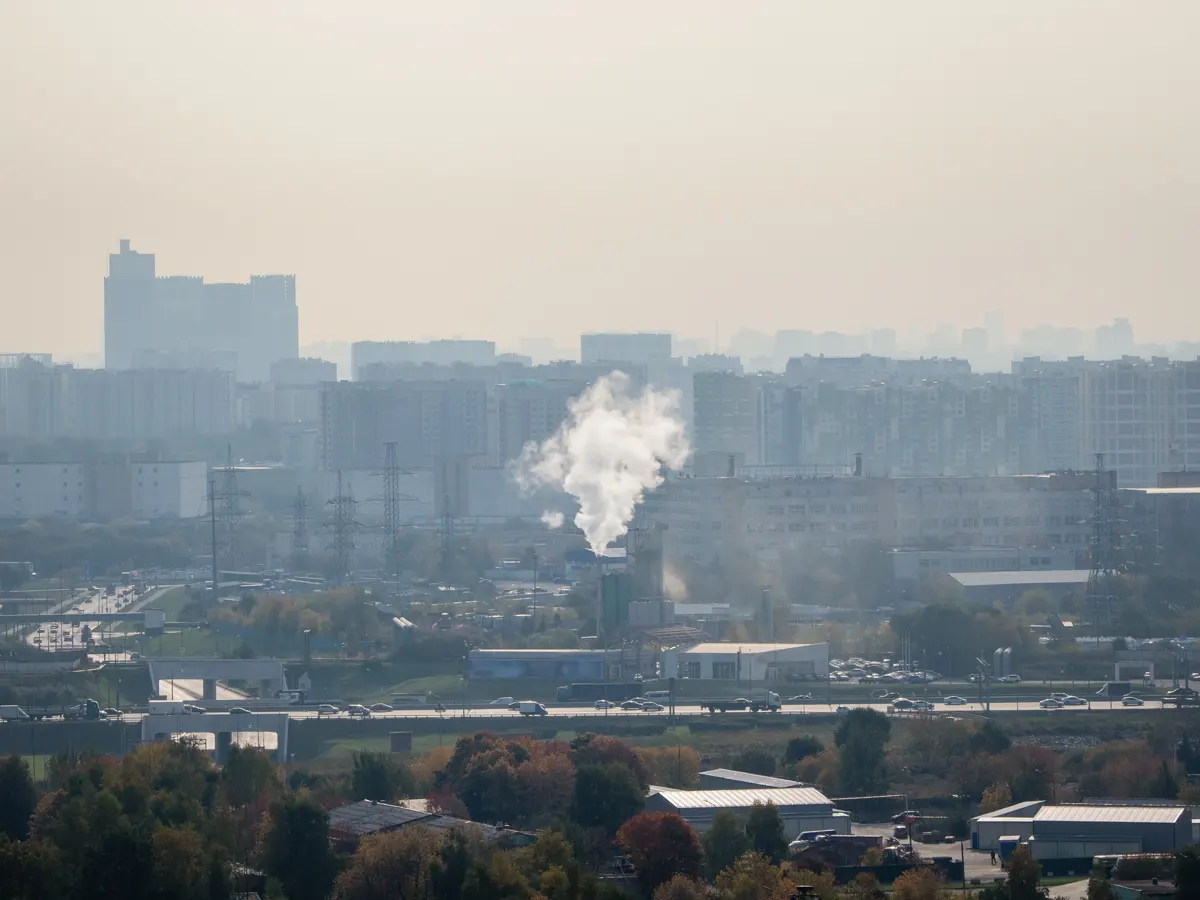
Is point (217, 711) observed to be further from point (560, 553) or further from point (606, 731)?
point (560, 553)

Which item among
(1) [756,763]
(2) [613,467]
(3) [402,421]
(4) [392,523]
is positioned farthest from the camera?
(3) [402,421]

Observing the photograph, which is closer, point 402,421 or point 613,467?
point 613,467

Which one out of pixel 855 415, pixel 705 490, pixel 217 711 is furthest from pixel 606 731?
pixel 855 415

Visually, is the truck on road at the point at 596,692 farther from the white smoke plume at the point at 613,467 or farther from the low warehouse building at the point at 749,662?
Result: the white smoke plume at the point at 613,467

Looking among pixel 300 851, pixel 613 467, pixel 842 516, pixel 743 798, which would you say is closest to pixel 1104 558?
pixel 842 516

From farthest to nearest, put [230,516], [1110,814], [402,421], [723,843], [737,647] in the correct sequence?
[402,421], [230,516], [737,647], [1110,814], [723,843]

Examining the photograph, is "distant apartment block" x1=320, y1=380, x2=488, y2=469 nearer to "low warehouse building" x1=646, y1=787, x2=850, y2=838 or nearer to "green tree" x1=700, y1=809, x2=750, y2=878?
"low warehouse building" x1=646, y1=787, x2=850, y2=838

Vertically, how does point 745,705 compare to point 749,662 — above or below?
below

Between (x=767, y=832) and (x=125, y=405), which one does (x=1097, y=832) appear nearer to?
(x=767, y=832)
